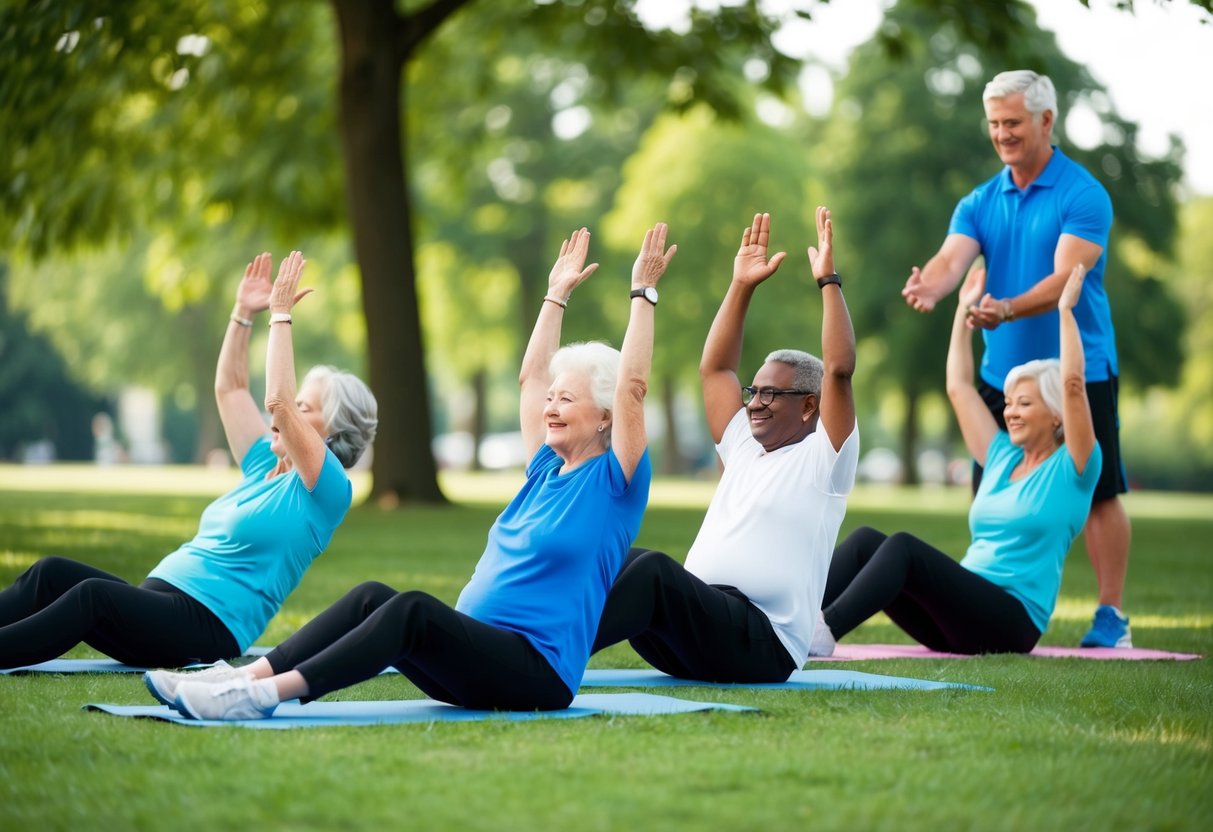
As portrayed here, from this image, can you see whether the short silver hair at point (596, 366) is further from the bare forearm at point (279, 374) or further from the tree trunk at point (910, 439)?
the tree trunk at point (910, 439)

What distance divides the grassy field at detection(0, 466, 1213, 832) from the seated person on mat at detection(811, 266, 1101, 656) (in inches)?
13.2

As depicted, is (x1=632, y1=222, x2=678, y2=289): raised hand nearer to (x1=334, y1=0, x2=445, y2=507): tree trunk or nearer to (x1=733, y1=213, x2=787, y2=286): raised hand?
(x1=733, y1=213, x2=787, y2=286): raised hand

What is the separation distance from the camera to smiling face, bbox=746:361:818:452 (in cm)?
625

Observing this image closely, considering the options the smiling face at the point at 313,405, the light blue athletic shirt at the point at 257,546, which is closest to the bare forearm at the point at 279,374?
the light blue athletic shirt at the point at 257,546

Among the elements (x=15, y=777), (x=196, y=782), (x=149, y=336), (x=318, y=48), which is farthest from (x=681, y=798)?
(x=149, y=336)

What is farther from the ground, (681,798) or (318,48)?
(318,48)

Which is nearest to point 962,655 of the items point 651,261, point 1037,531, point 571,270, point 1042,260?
point 1037,531

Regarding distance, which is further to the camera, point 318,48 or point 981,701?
point 318,48

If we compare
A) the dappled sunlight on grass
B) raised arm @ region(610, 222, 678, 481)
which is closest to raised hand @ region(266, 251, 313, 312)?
raised arm @ region(610, 222, 678, 481)

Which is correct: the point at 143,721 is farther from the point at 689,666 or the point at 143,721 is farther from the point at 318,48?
the point at 318,48

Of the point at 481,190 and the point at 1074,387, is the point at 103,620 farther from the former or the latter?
the point at 481,190

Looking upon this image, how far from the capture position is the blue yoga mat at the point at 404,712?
4902 millimetres

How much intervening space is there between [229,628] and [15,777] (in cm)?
224

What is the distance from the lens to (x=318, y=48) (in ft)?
73.6
